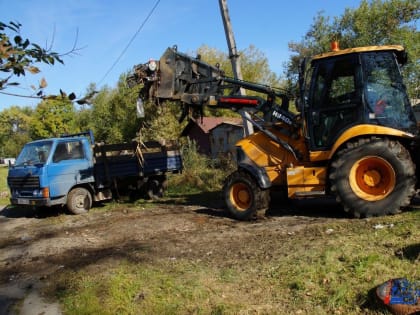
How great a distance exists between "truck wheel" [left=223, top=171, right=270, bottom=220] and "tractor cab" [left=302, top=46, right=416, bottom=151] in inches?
61.5

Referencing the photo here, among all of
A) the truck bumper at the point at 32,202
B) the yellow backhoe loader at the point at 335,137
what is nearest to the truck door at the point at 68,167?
the truck bumper at the point at 32,202

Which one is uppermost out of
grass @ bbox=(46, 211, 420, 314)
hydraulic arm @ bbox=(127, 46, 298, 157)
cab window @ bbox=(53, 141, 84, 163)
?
hydraulic arm @ bbox=(127, 46, 298, 157)

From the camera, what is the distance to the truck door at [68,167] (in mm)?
11008

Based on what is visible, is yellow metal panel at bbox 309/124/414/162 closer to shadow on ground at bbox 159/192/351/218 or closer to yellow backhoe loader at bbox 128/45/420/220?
yellow backhoe loader at bbox 128/45/420/220

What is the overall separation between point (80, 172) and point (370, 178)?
24.6ft

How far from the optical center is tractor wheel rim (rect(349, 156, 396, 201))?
23.9 feet

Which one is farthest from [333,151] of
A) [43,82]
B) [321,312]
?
[43,82]

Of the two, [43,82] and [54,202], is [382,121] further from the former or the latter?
[54,202]

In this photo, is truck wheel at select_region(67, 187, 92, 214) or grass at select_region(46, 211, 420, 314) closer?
grass at select_region(46, 211, 420, 314)

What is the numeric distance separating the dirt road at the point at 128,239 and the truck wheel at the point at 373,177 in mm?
581

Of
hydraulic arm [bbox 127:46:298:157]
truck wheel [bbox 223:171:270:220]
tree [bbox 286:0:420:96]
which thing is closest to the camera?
truck wheel [bbox 223:171:270:220]

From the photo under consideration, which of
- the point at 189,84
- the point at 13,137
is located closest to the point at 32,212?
the point at 189,84

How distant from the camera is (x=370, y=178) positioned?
745 centimetres

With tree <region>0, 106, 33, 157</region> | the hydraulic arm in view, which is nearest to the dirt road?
the hydraulic arm
